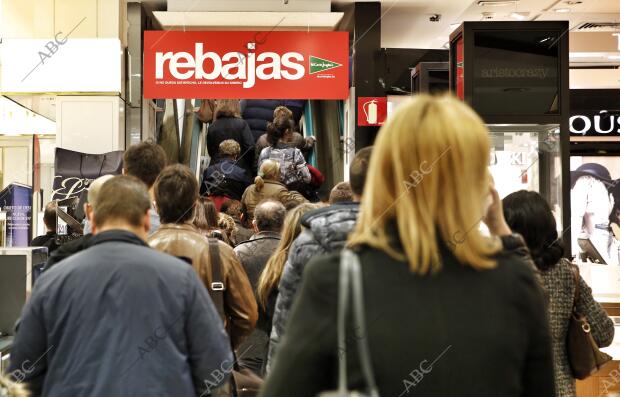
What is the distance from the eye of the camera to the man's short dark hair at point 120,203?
279cm

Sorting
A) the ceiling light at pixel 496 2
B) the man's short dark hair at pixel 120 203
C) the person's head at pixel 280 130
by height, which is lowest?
the man's short dark hair at pixel 120 203

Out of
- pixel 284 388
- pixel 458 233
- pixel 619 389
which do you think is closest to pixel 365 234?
pixel 458 233

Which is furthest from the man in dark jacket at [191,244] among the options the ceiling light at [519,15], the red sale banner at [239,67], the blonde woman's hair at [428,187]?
the ceiling light at [519,15]

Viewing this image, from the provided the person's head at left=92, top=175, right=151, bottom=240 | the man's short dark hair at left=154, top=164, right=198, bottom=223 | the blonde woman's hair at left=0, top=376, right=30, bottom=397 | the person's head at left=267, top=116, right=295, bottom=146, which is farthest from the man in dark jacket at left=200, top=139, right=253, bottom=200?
the blonde woman's hair at left=0, top=376, right=30, bottom=397

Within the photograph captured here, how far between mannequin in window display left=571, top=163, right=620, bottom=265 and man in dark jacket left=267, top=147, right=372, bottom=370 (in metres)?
8.03

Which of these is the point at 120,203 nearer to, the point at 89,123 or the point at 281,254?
the point at 281,254

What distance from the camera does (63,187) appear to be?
23.6 feet

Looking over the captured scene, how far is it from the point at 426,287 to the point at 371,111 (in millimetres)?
8760

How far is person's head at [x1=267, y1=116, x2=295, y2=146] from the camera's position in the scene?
9.54m

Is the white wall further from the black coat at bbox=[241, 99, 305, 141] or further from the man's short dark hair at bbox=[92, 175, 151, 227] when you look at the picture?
the man's short dark hair at bbox=[92, 175, 151, 227]

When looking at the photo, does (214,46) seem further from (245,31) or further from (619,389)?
(619,389)

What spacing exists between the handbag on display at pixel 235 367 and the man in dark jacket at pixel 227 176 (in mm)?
4854

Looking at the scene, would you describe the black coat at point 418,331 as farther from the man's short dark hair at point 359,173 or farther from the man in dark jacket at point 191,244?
the man in dark jacket at point 191,244

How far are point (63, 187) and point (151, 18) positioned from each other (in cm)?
414
